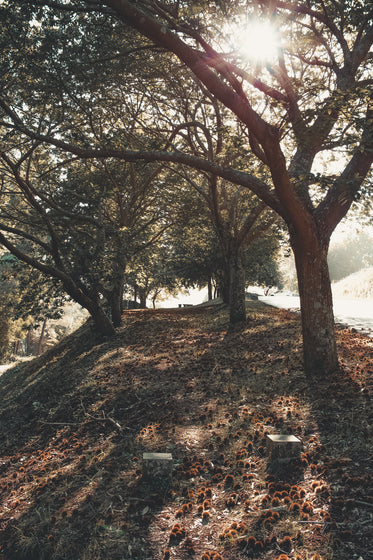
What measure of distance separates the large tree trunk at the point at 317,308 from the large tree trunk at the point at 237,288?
735cm

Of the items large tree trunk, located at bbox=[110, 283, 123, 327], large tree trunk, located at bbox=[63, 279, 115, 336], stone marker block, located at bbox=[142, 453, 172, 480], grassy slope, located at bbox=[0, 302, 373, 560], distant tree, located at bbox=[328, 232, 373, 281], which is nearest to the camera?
grassy slope, located at bbox=[0, 302, 373, 560]

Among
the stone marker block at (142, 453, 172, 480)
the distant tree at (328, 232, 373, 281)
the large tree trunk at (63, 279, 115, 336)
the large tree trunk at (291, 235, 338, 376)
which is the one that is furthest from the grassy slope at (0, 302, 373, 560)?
the distant tree at (328, 232, 373, 281)

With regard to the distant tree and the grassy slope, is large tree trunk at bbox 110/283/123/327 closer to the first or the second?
the grassy slope

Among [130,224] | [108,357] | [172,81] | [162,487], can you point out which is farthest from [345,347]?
[130,224]

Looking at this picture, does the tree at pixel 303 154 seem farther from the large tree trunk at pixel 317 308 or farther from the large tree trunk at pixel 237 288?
the large tree trunk at pixel 237 288

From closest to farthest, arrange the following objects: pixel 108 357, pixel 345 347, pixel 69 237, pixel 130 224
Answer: pixel 345 347, pixel 108 357, pixel 69 237, pixel 130 224

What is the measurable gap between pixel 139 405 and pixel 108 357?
5.29 m

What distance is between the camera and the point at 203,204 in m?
18.3

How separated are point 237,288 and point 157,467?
11.0m

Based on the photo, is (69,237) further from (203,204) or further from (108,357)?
(203,204)

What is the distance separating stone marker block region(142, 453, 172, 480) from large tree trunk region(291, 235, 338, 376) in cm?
422

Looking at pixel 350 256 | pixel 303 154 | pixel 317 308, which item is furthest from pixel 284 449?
pixel 350 256

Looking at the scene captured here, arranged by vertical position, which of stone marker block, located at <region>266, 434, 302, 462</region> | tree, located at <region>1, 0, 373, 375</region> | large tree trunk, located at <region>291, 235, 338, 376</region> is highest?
tree, located at <region>1, 0, 373, 375</region>

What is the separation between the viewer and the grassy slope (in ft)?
11.2
